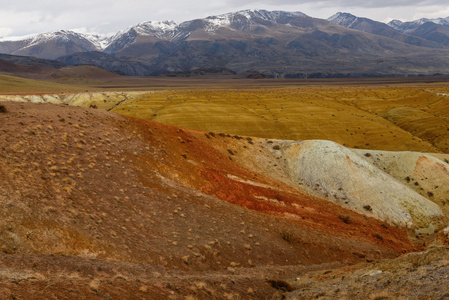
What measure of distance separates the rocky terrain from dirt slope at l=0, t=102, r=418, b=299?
11 centimetres

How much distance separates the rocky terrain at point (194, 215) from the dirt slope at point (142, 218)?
11cm

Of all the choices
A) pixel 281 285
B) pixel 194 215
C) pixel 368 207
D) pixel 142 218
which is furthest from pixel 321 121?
pixel 281 285

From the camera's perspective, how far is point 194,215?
26281mm

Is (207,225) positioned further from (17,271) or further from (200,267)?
(17,271)

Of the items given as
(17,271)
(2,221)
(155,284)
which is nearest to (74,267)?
(17,271)

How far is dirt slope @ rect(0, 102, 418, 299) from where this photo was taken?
15.9m

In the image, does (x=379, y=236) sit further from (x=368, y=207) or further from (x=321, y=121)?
(x=321, y=121)

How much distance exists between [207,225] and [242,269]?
5521 mm

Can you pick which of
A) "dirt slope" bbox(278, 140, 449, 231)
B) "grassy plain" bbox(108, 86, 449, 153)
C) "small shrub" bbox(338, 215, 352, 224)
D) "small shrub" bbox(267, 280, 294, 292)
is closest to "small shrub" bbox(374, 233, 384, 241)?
"small shrub" bbox(338, 215, 352, 224)

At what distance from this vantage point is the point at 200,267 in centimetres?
2012

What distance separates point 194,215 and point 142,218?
469 centimetres

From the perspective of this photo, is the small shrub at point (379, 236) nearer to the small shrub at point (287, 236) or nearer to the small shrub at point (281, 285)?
the small shrub at point (287, 236)

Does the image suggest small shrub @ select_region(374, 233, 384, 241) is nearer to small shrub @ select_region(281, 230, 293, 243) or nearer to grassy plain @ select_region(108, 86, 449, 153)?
small shrub @ select_region(281, 230, 293, 243)

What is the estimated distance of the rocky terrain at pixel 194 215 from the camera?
1588cm
